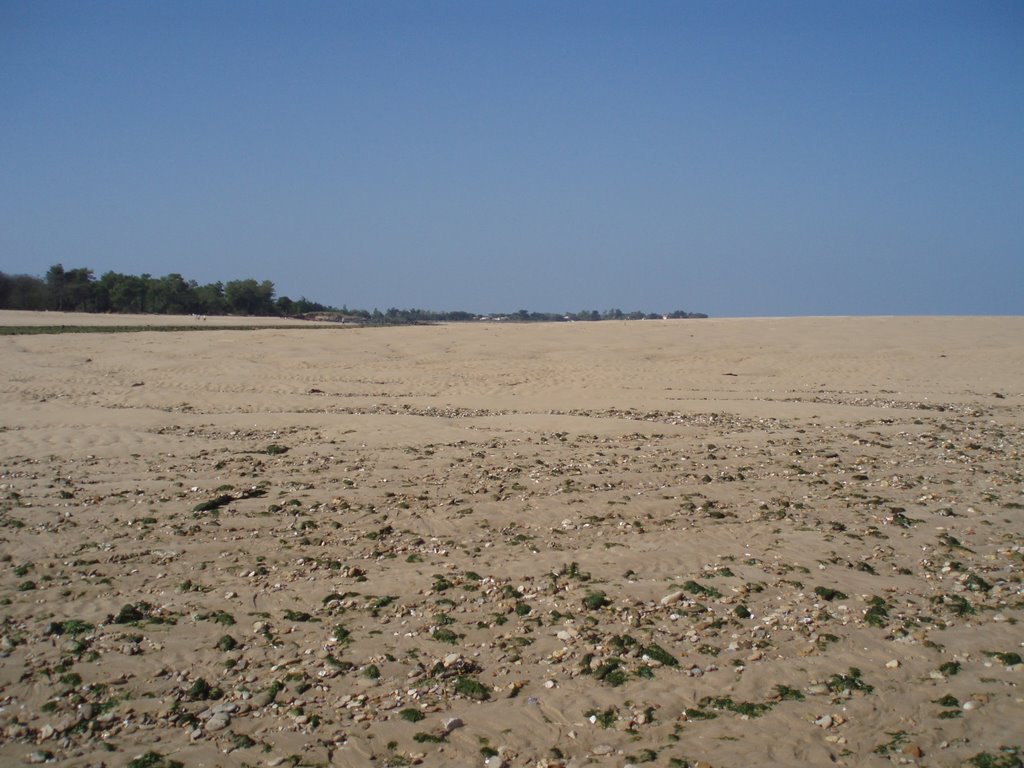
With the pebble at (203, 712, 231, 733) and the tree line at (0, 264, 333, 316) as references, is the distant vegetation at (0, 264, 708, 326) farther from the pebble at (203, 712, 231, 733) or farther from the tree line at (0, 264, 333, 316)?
the pebble at (203, 712, 231, 733)

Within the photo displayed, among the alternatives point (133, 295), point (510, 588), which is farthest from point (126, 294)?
point (510, 588)

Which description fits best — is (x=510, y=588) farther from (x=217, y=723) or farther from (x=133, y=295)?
(x=133, y=295)

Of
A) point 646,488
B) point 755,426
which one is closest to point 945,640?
point 646,488

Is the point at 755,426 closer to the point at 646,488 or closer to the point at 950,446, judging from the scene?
the point at 950,446

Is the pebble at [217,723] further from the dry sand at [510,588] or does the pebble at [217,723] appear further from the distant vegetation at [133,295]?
the distant vegetation at [133,295]

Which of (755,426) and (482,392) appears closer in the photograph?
(755,426)

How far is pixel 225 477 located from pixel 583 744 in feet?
21.5

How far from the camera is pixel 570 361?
24453 millimetres

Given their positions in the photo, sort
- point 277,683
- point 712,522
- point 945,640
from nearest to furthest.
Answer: point 277,683
point 945,640
point 712,522

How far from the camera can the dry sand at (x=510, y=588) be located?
452 cm

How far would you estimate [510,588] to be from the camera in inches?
251

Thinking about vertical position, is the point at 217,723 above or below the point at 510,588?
below

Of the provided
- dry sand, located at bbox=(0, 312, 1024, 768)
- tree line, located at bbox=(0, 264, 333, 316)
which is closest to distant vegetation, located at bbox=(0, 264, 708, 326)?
tree line, located at bbox=(0, 264, 333, 316)

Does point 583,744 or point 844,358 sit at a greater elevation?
point 844,358
